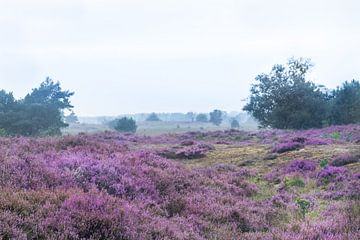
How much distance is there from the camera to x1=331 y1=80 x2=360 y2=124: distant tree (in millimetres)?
51625

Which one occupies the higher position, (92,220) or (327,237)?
(92,220)

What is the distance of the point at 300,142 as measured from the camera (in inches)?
938

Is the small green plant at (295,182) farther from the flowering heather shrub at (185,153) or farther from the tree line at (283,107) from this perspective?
the tree line at (283,107)

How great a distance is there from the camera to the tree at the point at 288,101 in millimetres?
52250

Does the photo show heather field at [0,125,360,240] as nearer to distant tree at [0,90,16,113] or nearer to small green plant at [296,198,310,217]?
small green plant at [296,198,310,217]

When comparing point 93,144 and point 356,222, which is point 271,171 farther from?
point 356,222

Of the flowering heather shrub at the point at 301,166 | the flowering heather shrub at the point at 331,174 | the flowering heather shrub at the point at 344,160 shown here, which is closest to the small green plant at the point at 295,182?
the flowering heather shrub at the point at 331,174

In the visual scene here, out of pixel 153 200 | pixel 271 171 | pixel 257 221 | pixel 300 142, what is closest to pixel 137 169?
pixel 153 200

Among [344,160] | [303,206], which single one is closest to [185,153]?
[344,160]

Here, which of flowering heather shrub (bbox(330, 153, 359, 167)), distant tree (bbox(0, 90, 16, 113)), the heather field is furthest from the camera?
distant tree (bbox(0, 90, 16, 113))

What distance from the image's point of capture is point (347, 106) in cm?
5272

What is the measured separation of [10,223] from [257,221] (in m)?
5.29

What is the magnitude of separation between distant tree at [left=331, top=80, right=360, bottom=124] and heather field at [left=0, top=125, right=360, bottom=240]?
38265 mm

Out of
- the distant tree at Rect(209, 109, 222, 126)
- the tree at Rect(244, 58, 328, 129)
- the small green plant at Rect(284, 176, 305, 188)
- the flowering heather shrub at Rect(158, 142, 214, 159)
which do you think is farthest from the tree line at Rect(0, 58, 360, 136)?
the distant tree at Rect(209, 109, 222, 126)
